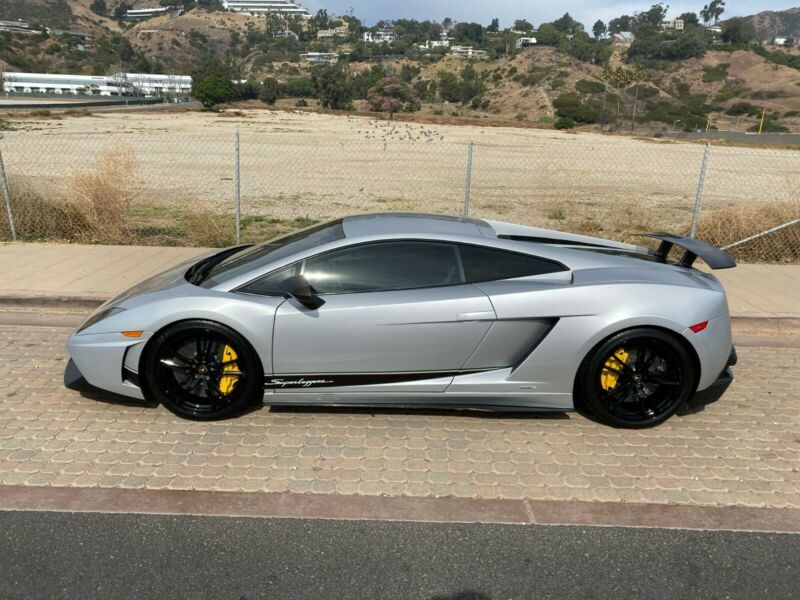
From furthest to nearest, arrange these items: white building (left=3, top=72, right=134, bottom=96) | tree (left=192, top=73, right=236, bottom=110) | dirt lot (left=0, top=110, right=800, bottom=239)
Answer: white building (left=3, top=72, right=134, bottom=96), tree (left=192, top=73, right=236, bottom=110), dirt lot (left=0, top=110, right=800, bottom=239)

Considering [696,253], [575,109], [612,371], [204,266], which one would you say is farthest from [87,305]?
[575,109]

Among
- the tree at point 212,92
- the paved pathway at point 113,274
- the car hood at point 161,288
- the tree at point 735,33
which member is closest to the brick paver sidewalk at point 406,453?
the car hood at point 161,288

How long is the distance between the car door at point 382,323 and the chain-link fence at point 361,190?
4206mm

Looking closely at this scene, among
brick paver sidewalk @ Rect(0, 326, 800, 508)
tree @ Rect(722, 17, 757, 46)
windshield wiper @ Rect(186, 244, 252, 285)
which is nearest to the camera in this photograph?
brick paver sidewalk @ Rect(0, 326, 800, 508)

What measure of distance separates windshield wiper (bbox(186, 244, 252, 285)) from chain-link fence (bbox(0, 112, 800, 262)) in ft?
14.0

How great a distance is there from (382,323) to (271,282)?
76 cm

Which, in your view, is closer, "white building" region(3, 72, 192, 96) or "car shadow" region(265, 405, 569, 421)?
"car shadow" region(265, 405, 569, 421)

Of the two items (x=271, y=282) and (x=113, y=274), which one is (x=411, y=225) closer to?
(x=271, y=282)

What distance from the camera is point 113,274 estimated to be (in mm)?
7695

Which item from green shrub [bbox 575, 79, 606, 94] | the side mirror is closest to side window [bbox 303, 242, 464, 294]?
the side mirror

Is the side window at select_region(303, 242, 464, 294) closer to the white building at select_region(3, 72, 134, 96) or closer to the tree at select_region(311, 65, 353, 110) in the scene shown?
the tree at select_region(311, 65, 353, 110)

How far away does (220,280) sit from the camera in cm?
424

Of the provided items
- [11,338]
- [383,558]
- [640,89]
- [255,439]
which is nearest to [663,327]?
[383,558]

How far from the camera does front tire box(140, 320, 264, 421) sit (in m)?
4.04
